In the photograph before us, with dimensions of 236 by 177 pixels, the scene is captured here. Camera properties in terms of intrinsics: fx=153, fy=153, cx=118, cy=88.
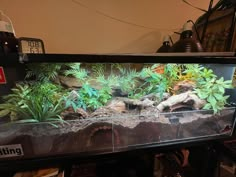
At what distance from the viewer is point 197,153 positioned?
81cm

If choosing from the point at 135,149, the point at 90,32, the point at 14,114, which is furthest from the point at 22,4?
the point at 135,149

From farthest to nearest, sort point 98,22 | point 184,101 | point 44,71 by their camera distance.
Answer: point 98,22, point 184,101, point 44,71

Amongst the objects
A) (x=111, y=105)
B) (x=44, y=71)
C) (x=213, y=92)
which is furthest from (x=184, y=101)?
(x=44, y=71)

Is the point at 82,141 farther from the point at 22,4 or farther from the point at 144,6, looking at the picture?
the point at 144,6

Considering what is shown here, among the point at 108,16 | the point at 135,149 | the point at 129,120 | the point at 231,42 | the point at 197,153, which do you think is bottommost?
the point at 197,153

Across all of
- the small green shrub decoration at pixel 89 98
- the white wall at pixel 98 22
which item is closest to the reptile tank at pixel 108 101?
the small green shrub decoration at pixel 89 98

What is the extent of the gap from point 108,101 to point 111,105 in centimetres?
2

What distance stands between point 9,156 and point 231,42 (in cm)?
110

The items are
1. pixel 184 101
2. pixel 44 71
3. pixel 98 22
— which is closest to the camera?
pixel 44 71

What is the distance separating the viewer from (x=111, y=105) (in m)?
0.58

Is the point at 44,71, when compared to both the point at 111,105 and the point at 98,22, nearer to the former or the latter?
the point at 111,105

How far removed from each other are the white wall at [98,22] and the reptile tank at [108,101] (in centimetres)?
42

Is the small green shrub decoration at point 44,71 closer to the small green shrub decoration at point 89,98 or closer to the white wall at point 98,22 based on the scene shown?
the small green shrub decoration at point 89,98

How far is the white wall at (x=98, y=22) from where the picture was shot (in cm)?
79
